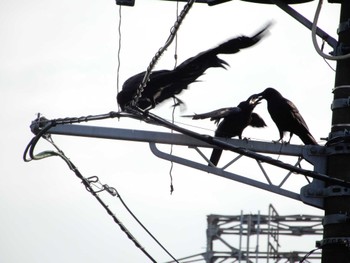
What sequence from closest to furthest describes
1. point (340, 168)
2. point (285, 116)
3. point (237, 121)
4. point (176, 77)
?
point (340, 168) < point (176, 77) < point (285, 116) < point (237, 121)

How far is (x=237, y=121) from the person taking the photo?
45.1 feet

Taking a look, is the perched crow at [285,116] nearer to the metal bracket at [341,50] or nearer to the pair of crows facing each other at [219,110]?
the pair of crows facing each other at [219,110]

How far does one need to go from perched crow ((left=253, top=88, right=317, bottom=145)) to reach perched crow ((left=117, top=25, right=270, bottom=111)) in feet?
4.08

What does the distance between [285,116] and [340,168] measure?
9.41 feet

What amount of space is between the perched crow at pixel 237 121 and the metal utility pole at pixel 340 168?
1744 mm

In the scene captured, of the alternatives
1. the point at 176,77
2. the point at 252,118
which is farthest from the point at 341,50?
the point at 252,118

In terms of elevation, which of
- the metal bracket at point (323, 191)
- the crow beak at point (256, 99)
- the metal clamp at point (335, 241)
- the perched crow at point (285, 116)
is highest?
the crow beak at point (256, 99)

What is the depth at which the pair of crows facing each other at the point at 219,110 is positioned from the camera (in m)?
11.5

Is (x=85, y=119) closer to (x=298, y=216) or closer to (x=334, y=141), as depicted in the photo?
(x=334, y=141)

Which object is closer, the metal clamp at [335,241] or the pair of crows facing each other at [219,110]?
the metal clamp at [335,241]

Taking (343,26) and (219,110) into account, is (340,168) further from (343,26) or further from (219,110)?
(219,110)

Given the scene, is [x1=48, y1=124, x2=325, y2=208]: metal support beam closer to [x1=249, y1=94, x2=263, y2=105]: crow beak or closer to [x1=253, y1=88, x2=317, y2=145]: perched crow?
[x1=253, y1=88, x2=317, y2=145]: perched crow

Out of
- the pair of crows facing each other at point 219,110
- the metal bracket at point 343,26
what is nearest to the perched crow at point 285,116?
the pair of crows facing each other at point 219,110

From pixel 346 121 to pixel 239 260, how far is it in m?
19.7
